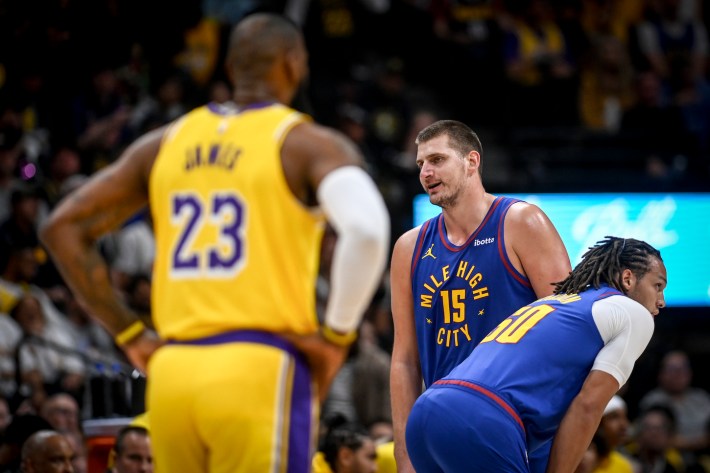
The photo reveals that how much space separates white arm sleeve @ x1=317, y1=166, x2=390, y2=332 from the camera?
3818mm

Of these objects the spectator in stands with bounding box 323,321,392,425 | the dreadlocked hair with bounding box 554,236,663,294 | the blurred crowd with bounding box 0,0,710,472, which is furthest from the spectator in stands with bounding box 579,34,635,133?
the dreadlocked hair with bounding box 554,236,663,294

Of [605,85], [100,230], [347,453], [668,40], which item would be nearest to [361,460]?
[347,453]

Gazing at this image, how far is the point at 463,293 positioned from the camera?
Result: 18.6 feet

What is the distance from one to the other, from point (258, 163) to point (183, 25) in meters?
10.6

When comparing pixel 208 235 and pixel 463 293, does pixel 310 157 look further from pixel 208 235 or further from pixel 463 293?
pixel 463 293

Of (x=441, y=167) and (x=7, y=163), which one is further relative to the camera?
(x=7, y=163)

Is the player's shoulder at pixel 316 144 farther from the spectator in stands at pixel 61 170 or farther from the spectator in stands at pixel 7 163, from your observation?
the spectator in stands at pixel 61 170

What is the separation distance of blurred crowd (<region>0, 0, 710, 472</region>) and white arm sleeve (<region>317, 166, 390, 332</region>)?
14.3ft

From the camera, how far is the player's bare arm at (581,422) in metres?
4.81

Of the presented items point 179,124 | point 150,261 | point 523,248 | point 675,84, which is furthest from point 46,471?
point 675,84

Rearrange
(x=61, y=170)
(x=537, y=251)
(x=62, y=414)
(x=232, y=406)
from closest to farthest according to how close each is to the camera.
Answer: (x=232, y=406) → (x=537, y=251) → (x=62, y=414) → (x=61, y=170)

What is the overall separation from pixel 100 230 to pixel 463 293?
1.99 meters

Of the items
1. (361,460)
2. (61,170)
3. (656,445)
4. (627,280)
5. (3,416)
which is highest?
(61,170)

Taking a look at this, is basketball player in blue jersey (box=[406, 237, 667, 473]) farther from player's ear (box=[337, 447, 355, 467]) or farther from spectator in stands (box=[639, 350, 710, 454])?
spectator in stands (box=[639, 350, 710, 454])
